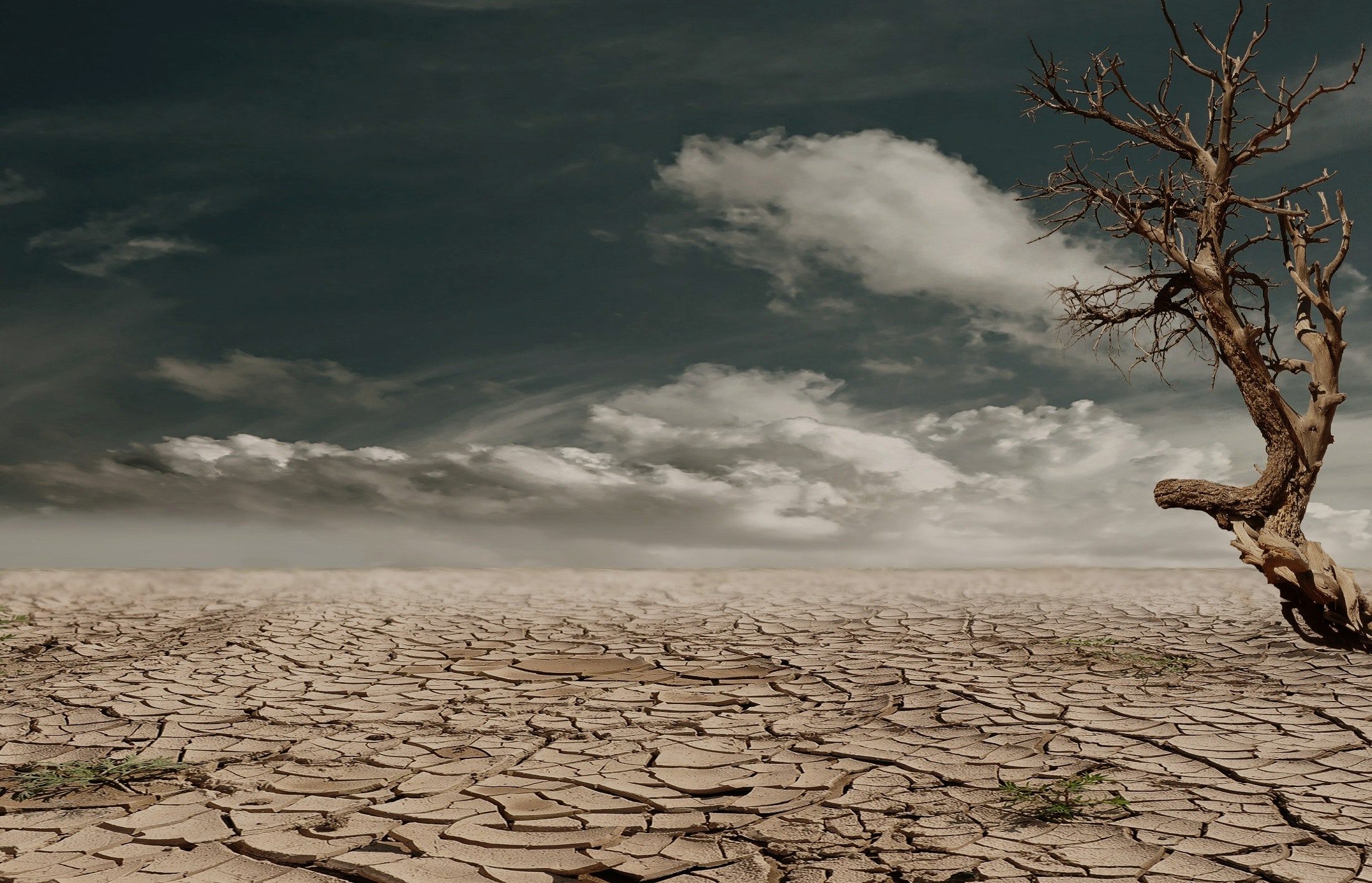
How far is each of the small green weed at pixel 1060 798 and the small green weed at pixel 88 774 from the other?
2.92 meters

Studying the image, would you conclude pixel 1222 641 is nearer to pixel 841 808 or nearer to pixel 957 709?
pixel 957 709

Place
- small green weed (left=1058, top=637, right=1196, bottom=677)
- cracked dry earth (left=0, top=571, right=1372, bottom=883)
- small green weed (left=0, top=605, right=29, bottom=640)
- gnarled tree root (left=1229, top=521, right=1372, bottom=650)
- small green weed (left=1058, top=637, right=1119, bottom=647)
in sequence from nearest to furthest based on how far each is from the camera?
cracked dry earth (left=0, top=571, right=1372, bottom=883) < small green weed (left=1058, top=637, right=1196, bottom=677) < gnarled tree root (left=1229, top=521, right=1372, bottom=650) < small green weed (left=1058, top=637, right=1119, bottom=647) < small green weed (left=0, top=605, right=29, bottom=640)

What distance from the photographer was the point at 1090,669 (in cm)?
513

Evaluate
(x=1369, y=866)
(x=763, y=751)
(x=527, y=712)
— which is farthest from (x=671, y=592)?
(x=1369, y=866)

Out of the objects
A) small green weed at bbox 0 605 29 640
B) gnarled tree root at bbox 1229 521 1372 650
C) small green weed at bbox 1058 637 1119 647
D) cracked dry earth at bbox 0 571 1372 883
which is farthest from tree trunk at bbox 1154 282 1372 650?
small green weed at bbox 0 605 29 640

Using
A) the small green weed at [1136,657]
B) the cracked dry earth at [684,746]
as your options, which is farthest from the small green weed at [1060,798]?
the small green weed at [1136,657]

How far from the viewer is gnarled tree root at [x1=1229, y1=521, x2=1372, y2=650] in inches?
214

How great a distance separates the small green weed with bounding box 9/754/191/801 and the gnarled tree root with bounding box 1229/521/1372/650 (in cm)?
570

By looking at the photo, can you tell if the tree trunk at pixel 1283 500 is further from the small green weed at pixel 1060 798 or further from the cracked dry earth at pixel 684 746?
the small green weed at pixel 1060 798

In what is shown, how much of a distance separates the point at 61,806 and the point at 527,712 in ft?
5.78

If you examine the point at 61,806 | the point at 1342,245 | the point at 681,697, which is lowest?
the point at 61,806

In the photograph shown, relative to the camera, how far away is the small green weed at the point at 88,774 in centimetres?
333

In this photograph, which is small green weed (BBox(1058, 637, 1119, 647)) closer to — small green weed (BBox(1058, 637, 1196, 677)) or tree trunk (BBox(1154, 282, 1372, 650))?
small green weed (BBox(1058, 637, 1196, 677))

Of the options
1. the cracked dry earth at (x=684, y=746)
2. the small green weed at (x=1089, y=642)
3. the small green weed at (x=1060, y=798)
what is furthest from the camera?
the small green weed at (x=1089, y=642)
